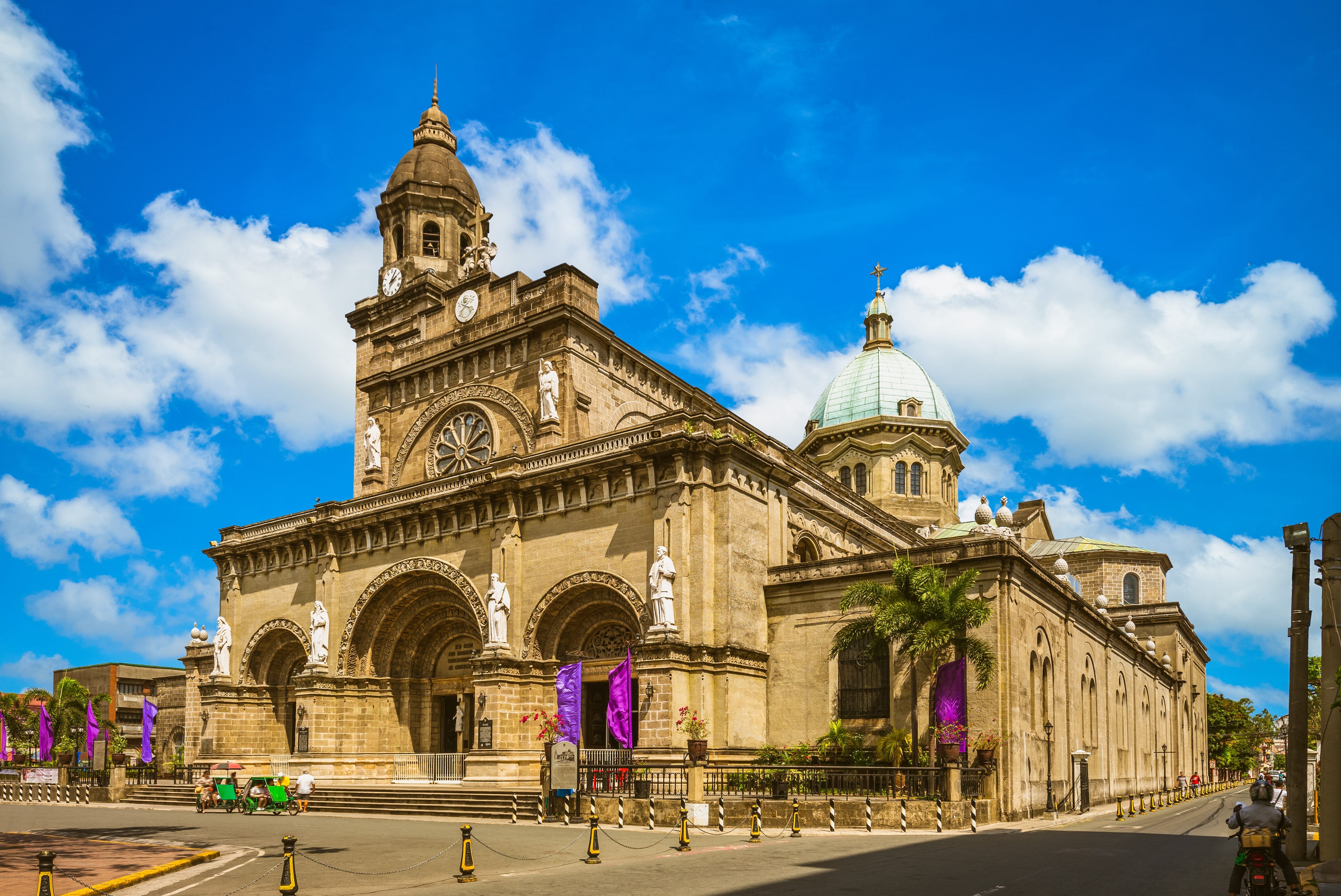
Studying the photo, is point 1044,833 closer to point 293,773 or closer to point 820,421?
point 293,773

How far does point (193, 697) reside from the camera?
53125 mm

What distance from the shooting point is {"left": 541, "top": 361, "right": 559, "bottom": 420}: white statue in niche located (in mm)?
39812

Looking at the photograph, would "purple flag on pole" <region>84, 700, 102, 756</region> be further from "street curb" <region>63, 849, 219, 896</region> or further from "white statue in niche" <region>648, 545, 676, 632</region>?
"street curb" <region>63, 849, 219, 896</region>

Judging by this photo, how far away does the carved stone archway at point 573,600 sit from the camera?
34375mm

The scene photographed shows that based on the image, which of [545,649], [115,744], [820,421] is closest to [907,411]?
[820,421]

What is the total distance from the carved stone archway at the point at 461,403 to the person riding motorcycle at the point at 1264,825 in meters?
30.0

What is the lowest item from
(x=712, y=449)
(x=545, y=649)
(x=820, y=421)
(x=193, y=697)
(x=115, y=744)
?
(x=115, y=744)

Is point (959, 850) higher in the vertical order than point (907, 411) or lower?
lower

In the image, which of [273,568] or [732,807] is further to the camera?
[273,568]

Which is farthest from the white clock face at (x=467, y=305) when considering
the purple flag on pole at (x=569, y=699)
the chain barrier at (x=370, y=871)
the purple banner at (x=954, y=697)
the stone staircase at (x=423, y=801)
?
the chain barrier at (x=370, y=871)

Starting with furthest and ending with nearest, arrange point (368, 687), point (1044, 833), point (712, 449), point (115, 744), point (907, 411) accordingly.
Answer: point (115, 744)
point (907, 411)
point (368, 687)
point (712, 449)
point (1044, 833)

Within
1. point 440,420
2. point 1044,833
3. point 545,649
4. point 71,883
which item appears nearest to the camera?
point 71,883

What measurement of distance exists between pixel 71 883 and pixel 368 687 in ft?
86.9

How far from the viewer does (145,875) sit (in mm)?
16984
